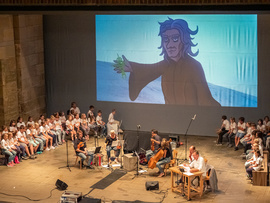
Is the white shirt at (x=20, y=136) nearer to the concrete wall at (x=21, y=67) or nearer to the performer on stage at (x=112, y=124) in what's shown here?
the concrete wall at (x=21, y=67)

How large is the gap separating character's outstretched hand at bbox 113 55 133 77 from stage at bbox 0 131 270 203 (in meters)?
3.15

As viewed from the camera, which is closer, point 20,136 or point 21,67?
point 20,136

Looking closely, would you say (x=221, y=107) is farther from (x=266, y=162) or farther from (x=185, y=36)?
(x=266, y=162)

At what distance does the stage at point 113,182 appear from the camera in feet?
39.0

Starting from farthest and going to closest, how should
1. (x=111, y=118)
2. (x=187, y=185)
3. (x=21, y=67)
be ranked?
(x=21, y=67) → (x=111, y=118) → (x=187, y=185)

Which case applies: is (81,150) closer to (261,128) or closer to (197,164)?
(197,164)

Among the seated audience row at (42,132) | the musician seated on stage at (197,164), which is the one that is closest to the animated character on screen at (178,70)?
the seated audience row at (42,132)

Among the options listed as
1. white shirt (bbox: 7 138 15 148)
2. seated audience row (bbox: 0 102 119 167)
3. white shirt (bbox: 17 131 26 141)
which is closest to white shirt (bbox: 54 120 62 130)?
seated audience row (bbox: 0 102 119 167)

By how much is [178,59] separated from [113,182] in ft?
17.7

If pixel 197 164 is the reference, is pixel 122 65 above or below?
above

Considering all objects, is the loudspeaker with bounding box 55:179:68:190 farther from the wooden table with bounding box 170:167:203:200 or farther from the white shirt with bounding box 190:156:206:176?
the white shirt with bounding box 190:156:206:176

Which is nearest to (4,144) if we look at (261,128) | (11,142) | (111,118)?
(11,142)

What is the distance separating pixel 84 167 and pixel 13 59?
4.97 metres

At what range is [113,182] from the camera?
12914mm
